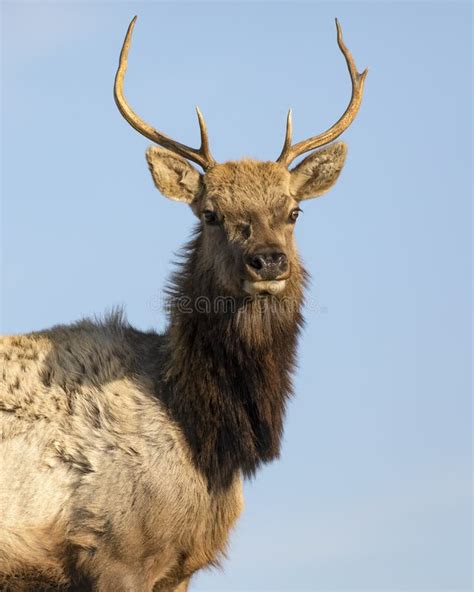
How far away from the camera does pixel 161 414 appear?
10.5m

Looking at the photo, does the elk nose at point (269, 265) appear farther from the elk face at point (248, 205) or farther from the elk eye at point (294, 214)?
the elk eye at point (294, 214)

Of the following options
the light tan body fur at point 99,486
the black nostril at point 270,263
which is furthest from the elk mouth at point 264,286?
the light tan body fur at point 99,486

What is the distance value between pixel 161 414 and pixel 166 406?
11 centimetres

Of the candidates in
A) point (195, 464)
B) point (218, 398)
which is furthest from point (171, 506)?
point (218, 398)

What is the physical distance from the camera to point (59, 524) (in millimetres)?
10125

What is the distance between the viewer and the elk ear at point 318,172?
11711 mm

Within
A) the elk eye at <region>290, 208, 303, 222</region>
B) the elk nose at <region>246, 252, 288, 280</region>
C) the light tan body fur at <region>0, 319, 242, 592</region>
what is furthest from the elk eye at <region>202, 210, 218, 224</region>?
the light tan body fur at <region>0, 319, 242, 592</region>

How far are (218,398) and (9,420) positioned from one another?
189 centimetres

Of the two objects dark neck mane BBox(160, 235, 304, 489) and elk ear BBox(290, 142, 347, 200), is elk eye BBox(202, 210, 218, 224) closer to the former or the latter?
dark neck mane BBox(160, 235, 304, 489)

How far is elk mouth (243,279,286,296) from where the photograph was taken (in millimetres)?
10258

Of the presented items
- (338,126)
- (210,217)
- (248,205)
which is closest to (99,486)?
(210,217)

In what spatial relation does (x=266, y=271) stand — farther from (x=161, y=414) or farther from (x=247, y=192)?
(x=161, y=414)

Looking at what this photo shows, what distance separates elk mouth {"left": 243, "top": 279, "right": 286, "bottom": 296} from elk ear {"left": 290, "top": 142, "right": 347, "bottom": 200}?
1612mm

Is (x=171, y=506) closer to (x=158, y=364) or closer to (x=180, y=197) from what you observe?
(x=158, y=364)
